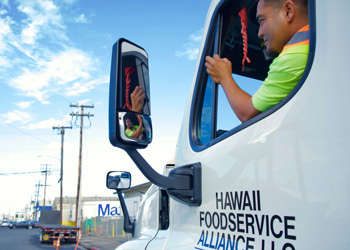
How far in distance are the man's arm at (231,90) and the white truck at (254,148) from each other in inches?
2.1

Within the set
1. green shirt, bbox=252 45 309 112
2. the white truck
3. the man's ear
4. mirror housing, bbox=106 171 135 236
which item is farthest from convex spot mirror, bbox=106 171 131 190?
the man's ear

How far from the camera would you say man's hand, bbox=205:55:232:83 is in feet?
5.16

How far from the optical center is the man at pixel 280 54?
1.17m

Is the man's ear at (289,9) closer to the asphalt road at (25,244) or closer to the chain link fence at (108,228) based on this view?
the asphalt road at (25,244)

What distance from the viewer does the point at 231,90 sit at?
4.85 ft

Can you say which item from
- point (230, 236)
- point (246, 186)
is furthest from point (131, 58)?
point (230, 236)

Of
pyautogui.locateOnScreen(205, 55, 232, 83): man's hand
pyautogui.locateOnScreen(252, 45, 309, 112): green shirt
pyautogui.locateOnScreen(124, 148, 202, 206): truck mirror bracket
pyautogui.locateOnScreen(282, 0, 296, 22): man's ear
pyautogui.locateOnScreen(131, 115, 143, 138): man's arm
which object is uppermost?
pyautogui.locateOnScreen(282, 0, 296, 22): man's ear

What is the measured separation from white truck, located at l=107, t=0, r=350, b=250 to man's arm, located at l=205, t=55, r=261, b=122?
5 cm

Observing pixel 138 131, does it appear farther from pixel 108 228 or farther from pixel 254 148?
pixel 108 228

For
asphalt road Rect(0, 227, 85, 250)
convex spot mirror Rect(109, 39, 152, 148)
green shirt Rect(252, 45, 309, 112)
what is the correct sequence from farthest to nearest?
asphalt road Rect(0, 227, 85, 250), convex spot mirror Rect(109, 39, 152, 148), green shirt Rect(252, 45, 309, 112)

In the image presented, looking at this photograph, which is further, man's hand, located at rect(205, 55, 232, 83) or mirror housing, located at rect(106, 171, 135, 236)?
mirror housing, located at rect(106, 171, 135, 236)

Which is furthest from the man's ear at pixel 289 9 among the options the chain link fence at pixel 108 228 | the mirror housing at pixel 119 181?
the chain link fence at pixel 108 228

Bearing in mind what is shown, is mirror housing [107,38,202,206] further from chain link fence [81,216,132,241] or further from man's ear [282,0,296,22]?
chain link fence [81,216,132,241]

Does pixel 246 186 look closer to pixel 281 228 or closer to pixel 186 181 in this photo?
pixel 281 228
